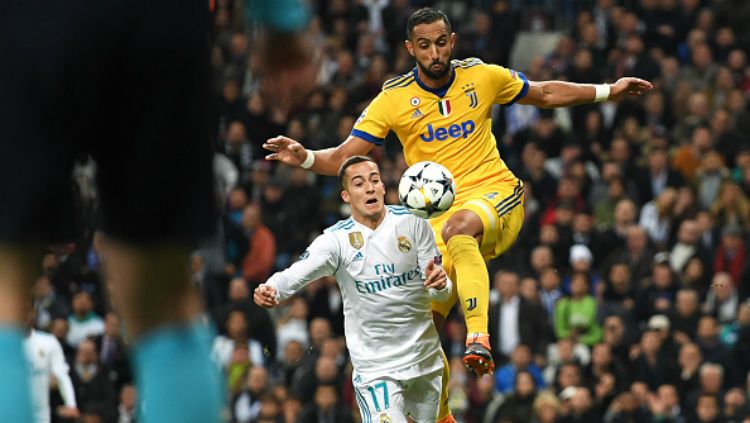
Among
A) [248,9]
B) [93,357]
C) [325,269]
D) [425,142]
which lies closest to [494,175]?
[425,142]

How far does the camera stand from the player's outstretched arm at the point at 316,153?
908cm

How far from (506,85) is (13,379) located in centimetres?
692

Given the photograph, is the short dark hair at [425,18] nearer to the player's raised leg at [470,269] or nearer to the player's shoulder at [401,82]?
the player's shoulder at [401,82]

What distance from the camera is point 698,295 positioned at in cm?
1702

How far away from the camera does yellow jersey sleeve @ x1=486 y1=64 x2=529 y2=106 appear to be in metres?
9.48

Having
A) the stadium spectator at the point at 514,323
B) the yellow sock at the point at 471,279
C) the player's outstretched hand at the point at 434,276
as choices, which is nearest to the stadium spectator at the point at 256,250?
the stadium spectator at the point at 514,323

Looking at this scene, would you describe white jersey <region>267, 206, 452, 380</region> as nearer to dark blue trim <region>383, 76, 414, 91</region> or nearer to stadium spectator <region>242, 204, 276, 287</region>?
dark blue trim <region>383, 76, 414, 91</region>

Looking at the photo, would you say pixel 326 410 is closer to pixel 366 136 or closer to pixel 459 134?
pixel 366 136

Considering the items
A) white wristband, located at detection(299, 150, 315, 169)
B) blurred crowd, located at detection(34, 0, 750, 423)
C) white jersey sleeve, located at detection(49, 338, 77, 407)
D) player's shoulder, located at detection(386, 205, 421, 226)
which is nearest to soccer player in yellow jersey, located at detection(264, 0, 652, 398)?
white wristband, located at detection(299, 150, 315, 169)

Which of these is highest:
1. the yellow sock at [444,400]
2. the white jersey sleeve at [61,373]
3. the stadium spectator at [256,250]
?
the stadium spectator at [256,250]

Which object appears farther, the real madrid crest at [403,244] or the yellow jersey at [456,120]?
the yellow jersey at [456,120]

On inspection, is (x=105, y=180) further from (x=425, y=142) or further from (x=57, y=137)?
(x=425, y=142)

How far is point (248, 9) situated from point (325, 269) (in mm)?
6366

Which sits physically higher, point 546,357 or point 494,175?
point 494,175
